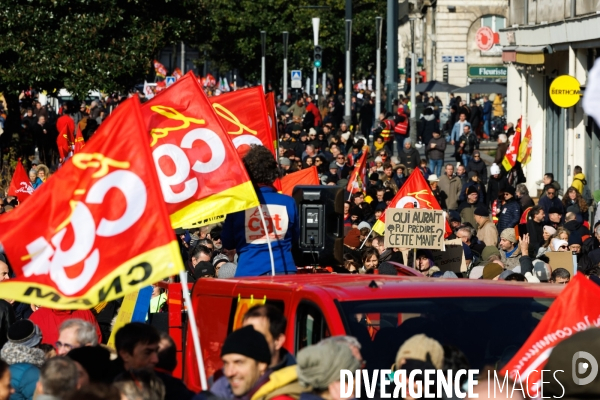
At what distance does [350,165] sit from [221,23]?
39.2m

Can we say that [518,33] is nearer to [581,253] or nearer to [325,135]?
[325,135]

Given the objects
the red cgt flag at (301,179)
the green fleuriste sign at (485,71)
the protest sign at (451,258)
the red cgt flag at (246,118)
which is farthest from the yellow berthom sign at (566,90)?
the green fleuriste sign at (485,71)

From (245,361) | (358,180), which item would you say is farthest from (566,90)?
(245,361)

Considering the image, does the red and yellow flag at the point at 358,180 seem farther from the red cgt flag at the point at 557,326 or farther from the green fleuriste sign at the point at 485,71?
the green fleuriste sign at the point at 485,71

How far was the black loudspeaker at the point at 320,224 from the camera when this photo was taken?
10.9m

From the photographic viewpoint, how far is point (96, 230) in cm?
641

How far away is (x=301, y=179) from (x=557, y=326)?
1205 cm

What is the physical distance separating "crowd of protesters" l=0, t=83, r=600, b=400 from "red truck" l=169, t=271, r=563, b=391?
23cm

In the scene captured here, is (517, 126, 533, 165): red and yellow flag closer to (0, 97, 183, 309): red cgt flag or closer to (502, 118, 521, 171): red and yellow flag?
(502, 118, 521, 171): red and yellow flag

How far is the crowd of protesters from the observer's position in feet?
17.8

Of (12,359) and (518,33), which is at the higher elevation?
(518,33)

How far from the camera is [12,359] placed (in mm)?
7848

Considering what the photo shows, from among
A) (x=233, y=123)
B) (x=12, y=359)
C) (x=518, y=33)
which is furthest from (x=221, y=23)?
(x=12, y=359)

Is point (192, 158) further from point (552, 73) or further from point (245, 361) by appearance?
point (552, 73)
